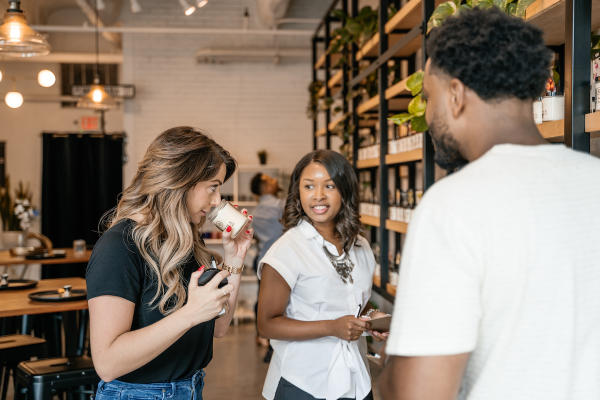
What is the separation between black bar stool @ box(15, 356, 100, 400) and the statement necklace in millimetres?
1593

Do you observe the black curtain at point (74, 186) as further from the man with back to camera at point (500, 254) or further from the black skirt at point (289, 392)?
the man with back to camera at point (500, 254)

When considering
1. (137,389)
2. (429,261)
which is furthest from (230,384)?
(429,261)

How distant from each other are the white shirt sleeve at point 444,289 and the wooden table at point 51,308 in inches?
120

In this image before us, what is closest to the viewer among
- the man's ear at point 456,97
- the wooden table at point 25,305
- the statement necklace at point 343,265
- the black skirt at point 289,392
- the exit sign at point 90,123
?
the man's ear at point 456,97

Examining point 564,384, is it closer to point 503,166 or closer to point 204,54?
point 503,166

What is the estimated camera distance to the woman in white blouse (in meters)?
2.08

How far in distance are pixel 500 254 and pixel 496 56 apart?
1.09ft

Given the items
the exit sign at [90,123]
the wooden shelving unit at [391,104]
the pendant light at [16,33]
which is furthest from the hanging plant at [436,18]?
the exit sign at [90,123]

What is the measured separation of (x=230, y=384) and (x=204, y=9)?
5.40 meters

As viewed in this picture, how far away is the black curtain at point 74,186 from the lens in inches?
332

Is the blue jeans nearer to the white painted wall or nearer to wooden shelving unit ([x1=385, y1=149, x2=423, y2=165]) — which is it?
wooden shelving unit ([x1=385, y1=149, x2=423, y2=165])

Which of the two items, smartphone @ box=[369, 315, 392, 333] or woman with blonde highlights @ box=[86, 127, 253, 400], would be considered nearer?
woman with blonde highlights @ box=[86, 127, 253, 400]

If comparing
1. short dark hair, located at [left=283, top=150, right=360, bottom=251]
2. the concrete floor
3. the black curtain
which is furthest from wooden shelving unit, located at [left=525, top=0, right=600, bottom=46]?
the black curtain

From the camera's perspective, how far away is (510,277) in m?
0.90
